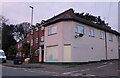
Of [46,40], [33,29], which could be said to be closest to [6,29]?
→ [33,29]

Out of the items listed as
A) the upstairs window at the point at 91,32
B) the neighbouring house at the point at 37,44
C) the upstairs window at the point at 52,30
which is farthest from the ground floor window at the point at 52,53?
the upstairs window at the point at 91,32

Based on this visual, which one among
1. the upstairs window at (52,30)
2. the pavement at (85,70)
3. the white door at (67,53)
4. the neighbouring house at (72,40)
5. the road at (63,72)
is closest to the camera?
the road at (63,72)

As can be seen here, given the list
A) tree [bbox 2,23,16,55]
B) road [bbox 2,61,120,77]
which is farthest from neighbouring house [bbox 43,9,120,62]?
tree [bbox 2,23,16,55]

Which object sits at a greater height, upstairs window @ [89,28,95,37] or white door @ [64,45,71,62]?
upstairs window @ [89,28,95,37]

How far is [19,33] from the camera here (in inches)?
3871

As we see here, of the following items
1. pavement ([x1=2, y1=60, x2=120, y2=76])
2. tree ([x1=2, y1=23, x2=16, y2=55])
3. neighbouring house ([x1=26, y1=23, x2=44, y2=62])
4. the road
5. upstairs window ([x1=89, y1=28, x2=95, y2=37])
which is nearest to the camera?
the road

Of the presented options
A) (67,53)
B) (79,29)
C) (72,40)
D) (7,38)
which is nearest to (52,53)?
(67,53)

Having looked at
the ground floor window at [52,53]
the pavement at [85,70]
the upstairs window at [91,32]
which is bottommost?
the pavement at [85,70]

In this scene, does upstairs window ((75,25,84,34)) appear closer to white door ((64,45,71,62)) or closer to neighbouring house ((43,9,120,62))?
neighbouring house ((43,9,120,62))

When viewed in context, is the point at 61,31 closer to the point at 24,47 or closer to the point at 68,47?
the point at 68,47

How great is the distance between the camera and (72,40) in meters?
34.2

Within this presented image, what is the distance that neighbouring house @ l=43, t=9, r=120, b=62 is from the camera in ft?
112

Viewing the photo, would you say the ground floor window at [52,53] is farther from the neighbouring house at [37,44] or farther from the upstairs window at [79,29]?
the neighbouring house at [37,44]

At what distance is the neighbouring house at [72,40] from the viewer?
34.3 meters
